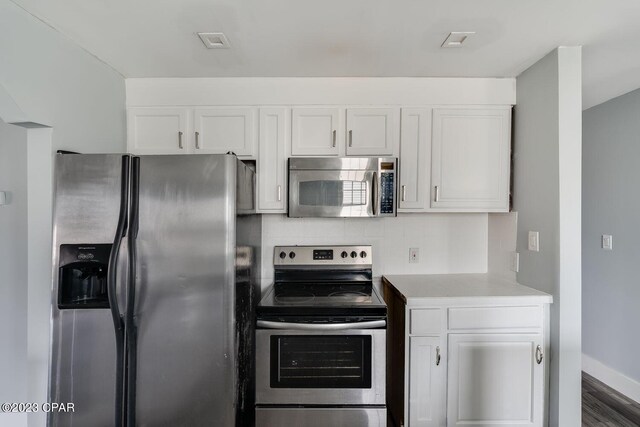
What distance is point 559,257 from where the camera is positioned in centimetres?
178

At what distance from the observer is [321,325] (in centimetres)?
175

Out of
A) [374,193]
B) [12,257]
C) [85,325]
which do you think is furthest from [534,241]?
[12,257]

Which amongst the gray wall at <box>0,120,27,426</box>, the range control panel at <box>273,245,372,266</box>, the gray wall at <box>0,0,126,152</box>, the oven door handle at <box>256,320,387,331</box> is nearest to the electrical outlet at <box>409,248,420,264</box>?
the range control panel at <box>273,245,372,266</box>

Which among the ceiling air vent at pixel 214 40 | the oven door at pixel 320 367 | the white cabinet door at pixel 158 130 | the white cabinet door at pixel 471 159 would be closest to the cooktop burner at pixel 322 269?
the oven door at pixel 320 367

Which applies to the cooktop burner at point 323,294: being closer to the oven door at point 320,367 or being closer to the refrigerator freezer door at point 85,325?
the oven door at point 320,367

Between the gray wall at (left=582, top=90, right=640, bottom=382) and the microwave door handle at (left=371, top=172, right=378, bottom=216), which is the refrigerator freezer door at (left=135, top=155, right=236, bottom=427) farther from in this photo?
the gray wall at (left=582, top=90, right=640, bottom=382)

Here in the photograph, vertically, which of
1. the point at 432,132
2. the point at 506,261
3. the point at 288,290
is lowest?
the point at 288,290

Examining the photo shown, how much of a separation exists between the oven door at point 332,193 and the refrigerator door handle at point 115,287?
0.97 metres

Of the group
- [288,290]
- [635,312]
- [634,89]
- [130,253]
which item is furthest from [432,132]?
[635,312]

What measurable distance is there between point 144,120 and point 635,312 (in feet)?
13.1

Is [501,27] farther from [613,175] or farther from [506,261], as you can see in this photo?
[613,175]

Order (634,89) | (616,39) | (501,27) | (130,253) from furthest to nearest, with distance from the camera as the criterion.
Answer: (634,89) → (616,39) → (501,27) → (130,253)

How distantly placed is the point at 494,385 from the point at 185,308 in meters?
1.83

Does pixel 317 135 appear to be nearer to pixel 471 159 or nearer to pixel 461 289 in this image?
pixel 471 159
